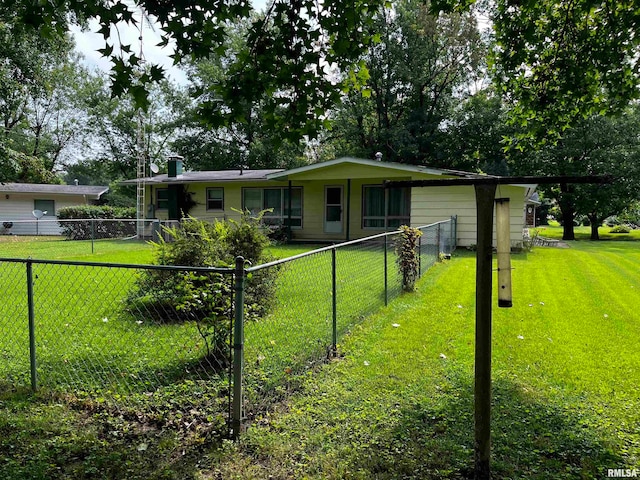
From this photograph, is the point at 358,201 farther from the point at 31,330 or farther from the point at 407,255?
the point at 31,330

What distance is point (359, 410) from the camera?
10.8 ft

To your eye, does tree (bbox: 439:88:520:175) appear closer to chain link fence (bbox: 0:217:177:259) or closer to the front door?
the front door

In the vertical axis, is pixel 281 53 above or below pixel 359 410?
above

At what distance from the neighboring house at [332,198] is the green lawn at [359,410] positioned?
30.0 feet

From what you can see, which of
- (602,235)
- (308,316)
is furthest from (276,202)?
(602,235)

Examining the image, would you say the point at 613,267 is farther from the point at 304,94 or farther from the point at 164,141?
the point at 164,141

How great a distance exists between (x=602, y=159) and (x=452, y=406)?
25.8 m

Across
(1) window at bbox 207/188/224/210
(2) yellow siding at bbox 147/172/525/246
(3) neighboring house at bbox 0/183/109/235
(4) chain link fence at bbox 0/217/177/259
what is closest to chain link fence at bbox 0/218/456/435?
(4) chain link fence at bbox 0/217/177/259

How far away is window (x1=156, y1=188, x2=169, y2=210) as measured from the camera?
69.8 ft

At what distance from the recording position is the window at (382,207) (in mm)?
17141

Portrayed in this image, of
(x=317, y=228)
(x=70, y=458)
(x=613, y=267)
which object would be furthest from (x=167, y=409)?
(x=317, y=228)

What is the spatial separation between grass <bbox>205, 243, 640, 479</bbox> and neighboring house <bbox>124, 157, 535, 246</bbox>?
28.6ft

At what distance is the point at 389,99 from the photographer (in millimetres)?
31781

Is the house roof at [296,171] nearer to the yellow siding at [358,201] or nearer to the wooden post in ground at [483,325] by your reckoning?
the yellow siding at [358,201]
